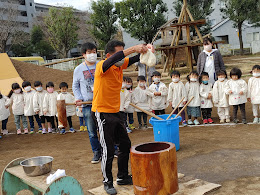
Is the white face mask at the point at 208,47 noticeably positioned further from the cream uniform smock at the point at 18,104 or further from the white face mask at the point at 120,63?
the cream uniform smock at the point at 18,104

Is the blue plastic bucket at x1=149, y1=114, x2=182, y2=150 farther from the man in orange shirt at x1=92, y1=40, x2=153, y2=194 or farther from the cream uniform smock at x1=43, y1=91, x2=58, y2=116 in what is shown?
the cream uniform smock at x1=43, y1=91, x2=58, y2=116

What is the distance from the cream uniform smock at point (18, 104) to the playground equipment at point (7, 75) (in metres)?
7.65

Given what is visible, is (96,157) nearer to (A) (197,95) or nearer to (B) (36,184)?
(B) (36,184)

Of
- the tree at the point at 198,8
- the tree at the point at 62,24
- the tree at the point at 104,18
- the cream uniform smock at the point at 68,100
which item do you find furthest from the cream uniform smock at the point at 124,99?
the tree at the point at 62,24

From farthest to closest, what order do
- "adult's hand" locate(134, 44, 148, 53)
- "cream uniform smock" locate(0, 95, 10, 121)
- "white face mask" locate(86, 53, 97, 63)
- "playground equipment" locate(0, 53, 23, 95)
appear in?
"playground equipment" locate(0, 53, 23, 95) < "cream uniform smock" locate(0, 95, 10, 121) < "white face mask" locate(86, 53, 97, 63) < "adult's hand" locate(134, 44, 148, 53)

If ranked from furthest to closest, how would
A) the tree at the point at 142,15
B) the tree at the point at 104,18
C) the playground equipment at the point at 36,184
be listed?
the tree at the point at 104,18 → the tree at the point at 142,15 → the playground equipment at the point at 36,184

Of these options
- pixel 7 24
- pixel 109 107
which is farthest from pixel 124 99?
pixel 7 24

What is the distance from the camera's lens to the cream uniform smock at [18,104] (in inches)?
320

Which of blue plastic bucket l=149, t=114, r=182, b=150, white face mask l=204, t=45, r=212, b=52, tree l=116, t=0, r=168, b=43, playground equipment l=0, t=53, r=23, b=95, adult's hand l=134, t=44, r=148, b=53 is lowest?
blue plastic bucket l=149, t=114, r=182, b=150

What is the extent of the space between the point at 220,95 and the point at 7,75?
13.8m

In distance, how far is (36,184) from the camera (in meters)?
2.95

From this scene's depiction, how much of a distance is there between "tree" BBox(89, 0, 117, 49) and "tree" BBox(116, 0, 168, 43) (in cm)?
312

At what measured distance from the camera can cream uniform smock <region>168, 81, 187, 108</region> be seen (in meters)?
7.05

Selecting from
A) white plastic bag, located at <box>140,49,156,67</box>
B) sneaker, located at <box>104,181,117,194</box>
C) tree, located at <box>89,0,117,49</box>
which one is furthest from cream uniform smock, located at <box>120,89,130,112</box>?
tree, located at <box>89,0,117,49</box>
